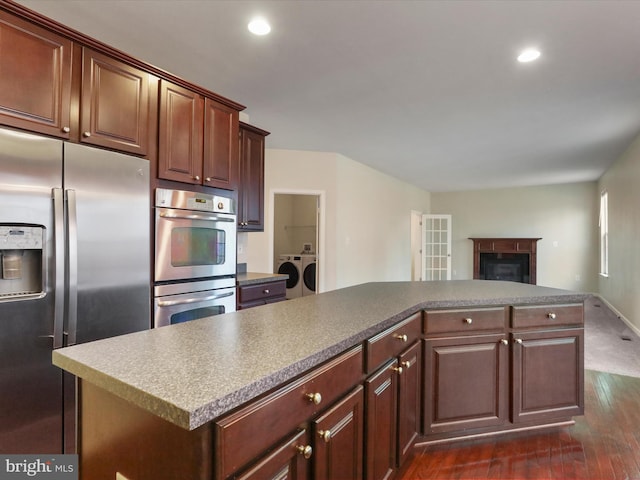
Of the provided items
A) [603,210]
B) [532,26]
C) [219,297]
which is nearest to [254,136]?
[219,297]

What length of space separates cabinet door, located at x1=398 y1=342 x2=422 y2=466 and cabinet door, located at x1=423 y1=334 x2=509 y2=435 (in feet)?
0.20

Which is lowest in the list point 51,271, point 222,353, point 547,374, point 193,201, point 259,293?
point 547,374

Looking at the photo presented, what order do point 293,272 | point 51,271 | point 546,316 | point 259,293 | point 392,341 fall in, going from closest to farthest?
point 392,341 < point 51,271 < point 546,316 < point 259,293 < point 293,272

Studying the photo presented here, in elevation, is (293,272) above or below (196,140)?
below

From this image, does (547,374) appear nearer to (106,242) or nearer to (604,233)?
(106,242)

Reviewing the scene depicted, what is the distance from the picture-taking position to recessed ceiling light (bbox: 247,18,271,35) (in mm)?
2162

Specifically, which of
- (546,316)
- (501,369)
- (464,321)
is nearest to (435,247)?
(546,316)

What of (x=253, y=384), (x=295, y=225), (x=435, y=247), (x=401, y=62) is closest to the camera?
(x=253, y=384)

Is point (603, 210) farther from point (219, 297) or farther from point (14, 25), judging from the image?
point (14, 25)

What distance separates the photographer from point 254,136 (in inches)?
141

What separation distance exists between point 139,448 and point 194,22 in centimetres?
225

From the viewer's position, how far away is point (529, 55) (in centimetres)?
255

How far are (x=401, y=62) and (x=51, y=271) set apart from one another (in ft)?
8.38

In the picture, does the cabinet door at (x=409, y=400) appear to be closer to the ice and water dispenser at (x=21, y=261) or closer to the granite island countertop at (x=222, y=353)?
the granite island countertop at (x=222, y=353)
